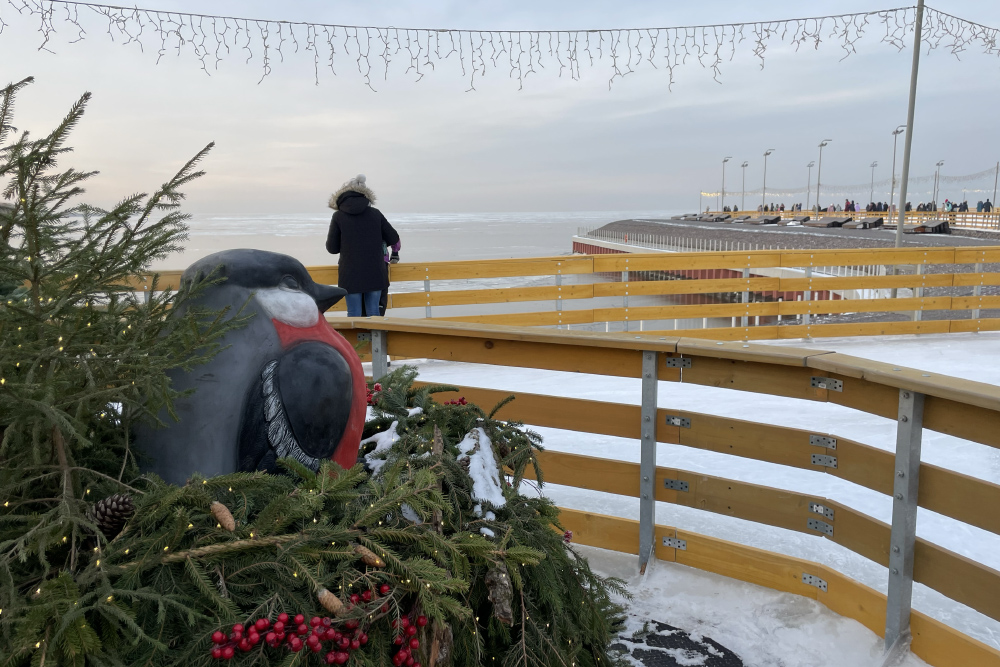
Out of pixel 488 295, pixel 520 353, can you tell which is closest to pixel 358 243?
pixel 488 295

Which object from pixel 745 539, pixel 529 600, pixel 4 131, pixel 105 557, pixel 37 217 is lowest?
pixel 745 539

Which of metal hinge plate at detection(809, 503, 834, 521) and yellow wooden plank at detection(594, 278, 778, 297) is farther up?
yellow wooden plank at detection(594, 278, 778, 297)

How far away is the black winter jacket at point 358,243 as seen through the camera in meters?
6.66

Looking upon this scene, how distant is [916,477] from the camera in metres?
2.39

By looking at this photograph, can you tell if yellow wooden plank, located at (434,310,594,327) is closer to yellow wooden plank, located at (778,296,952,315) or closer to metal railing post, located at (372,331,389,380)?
yellow wooden plank, located at (778,296,952,315)

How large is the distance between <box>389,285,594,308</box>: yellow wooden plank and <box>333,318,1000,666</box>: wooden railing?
434 cm

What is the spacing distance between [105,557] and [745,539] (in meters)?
2.90

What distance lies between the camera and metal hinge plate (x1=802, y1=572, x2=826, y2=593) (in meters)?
2.83

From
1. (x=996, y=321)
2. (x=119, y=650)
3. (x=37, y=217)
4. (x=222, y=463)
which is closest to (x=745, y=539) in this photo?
(x=222, y=463)

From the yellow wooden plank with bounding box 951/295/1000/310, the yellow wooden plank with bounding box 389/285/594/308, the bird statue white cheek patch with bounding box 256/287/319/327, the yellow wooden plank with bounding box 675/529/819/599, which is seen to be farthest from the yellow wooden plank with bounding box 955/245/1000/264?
the bird statue white cheek patch with bounding box 256/287/319/327

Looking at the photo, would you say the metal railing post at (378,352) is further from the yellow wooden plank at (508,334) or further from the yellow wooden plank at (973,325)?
the yellow wooden plank at (973,325)

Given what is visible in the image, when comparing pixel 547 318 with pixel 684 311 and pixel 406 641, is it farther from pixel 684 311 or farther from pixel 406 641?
pixel 406 641

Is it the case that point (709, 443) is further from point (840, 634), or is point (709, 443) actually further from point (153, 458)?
point (153, 458)

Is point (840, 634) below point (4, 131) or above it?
below
